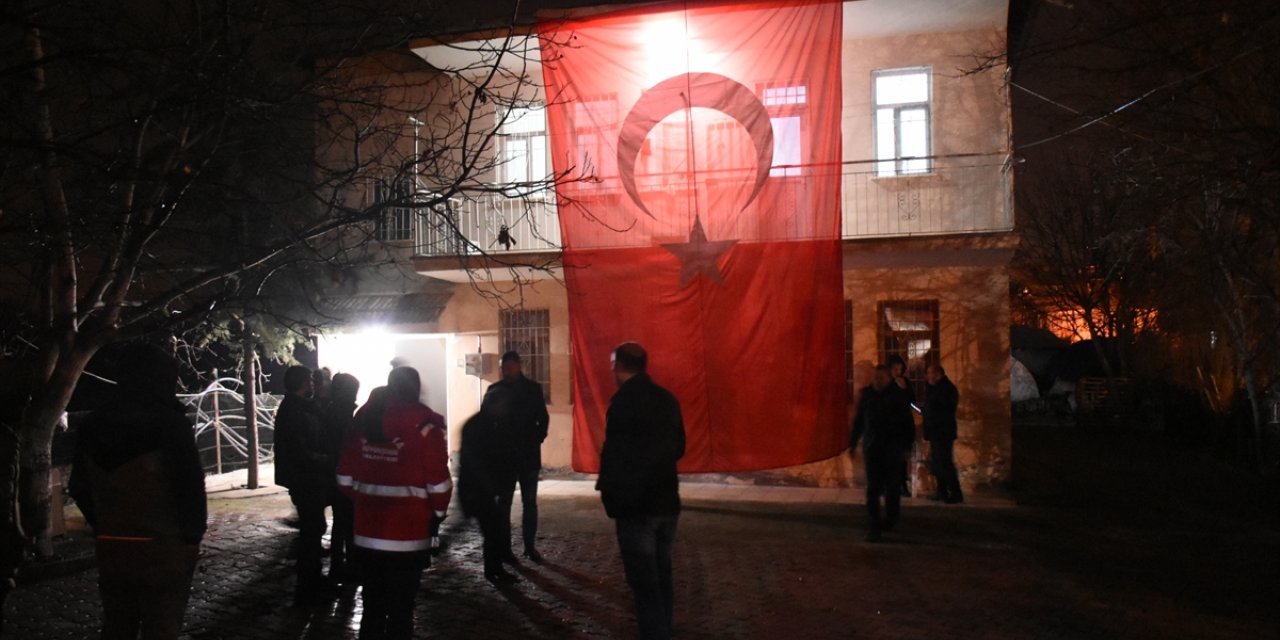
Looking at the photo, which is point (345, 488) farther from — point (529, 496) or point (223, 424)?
point (223, 424)

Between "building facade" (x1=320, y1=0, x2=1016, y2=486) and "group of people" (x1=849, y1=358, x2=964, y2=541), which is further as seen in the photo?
"building facade" (x1=320, y1=0, x2=1016, y2=486)

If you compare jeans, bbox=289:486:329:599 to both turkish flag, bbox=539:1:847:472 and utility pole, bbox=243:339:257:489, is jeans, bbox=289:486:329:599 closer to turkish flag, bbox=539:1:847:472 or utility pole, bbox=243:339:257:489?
turkish flag, bbox=539:1:847:472

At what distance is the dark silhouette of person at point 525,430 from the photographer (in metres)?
8.96

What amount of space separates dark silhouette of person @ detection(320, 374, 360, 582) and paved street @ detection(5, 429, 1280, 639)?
0.50 meters

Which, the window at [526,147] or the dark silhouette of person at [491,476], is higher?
the window at [526,147]

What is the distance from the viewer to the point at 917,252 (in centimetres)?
1313

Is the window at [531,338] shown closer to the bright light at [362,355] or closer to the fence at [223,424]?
the bright light at [362,355]

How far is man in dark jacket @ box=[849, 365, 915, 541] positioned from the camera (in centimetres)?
1012

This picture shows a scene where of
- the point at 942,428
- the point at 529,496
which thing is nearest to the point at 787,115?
the point at 942,428

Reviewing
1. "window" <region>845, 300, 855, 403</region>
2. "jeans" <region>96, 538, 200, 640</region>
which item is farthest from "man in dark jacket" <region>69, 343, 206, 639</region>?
"window" <region>845, 300, 855, 403</region>

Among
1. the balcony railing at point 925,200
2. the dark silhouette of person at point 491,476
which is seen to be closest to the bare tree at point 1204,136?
the balcony railing at point 925,200

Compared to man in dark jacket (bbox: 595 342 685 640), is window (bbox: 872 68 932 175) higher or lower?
higher

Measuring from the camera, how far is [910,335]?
1412 centimetres

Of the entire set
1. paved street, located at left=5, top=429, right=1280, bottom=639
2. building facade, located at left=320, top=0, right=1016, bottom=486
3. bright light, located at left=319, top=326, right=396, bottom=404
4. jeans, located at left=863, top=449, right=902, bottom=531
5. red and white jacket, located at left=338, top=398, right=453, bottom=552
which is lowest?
paved street, located at left=5, top=429, right=1280, bottom=639
